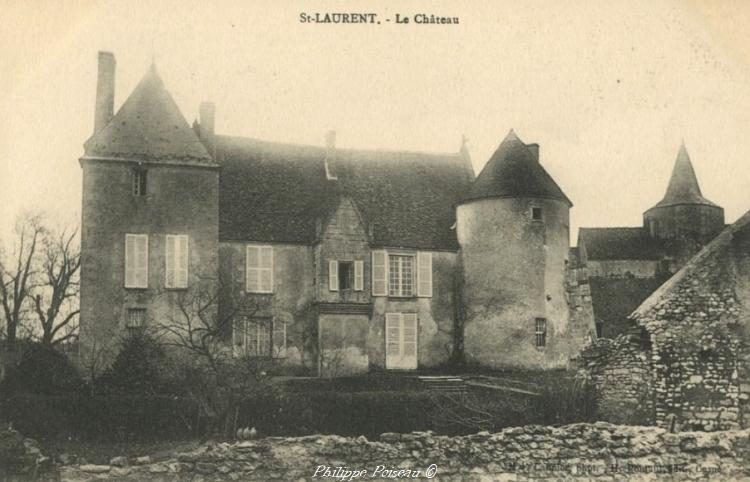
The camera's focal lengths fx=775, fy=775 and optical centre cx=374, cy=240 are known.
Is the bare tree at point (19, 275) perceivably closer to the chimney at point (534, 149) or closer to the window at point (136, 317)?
the window at point (136, 317)

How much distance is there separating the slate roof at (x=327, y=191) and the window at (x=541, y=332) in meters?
4.39

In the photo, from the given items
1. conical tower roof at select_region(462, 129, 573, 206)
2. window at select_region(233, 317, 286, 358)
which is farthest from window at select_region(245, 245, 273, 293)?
conical tower roof at select_region(462, 129, 573, 206)

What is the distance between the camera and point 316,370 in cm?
2738

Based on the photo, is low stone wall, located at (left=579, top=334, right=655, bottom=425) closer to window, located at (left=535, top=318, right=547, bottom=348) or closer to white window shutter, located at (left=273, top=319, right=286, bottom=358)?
window, located at (left=535, top=318, right=547, bottom=348)

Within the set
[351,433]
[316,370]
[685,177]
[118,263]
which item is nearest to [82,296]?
[118,263]

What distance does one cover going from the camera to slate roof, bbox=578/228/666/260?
5625cm

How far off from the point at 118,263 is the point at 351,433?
35.3ft

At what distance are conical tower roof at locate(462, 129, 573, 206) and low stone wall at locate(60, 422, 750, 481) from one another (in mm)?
13578

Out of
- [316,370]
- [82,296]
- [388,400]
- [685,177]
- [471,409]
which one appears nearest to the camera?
[471,409]

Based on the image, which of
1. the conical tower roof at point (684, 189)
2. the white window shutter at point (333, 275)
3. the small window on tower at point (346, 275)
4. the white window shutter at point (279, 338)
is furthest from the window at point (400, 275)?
the conical tower roof at point (684, 189)

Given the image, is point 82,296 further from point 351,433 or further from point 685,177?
point 685,177

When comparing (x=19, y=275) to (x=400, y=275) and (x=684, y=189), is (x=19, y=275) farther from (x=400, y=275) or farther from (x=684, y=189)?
(x=684, y=189)

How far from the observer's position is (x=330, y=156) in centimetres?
3150

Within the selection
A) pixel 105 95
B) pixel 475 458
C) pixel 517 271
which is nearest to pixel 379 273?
pixel 517 271
